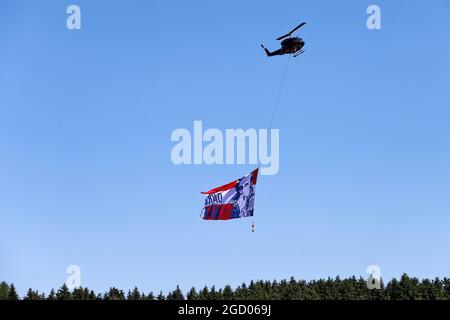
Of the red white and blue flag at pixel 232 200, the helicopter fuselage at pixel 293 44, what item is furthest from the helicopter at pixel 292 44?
the red white and blue flag at pixel 232 200

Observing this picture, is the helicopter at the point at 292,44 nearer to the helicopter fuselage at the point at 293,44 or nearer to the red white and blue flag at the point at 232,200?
the helicopter fuselage at the point at 293,44

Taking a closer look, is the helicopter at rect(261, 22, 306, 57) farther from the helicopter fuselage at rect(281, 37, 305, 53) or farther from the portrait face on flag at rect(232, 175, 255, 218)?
the portrait face on flag at rect(232, 175, 255, 218)

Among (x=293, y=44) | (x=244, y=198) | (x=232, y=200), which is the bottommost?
(x=244, y=198)

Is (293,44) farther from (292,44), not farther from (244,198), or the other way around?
(244,198)

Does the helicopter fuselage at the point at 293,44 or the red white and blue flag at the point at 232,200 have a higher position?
the helicopter fuselage at the point at 293,44

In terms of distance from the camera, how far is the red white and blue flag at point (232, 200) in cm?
4897

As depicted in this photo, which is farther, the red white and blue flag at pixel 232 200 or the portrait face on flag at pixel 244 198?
the red white and blue flag at pixel 232 200

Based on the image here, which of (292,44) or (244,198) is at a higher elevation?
(292,44)

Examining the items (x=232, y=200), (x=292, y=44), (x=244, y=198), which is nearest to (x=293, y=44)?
(x=292, y=44)

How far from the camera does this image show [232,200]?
50.9 meters

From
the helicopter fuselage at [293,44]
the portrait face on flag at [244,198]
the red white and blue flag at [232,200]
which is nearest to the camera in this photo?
the portrait face on flag at [244,198]
